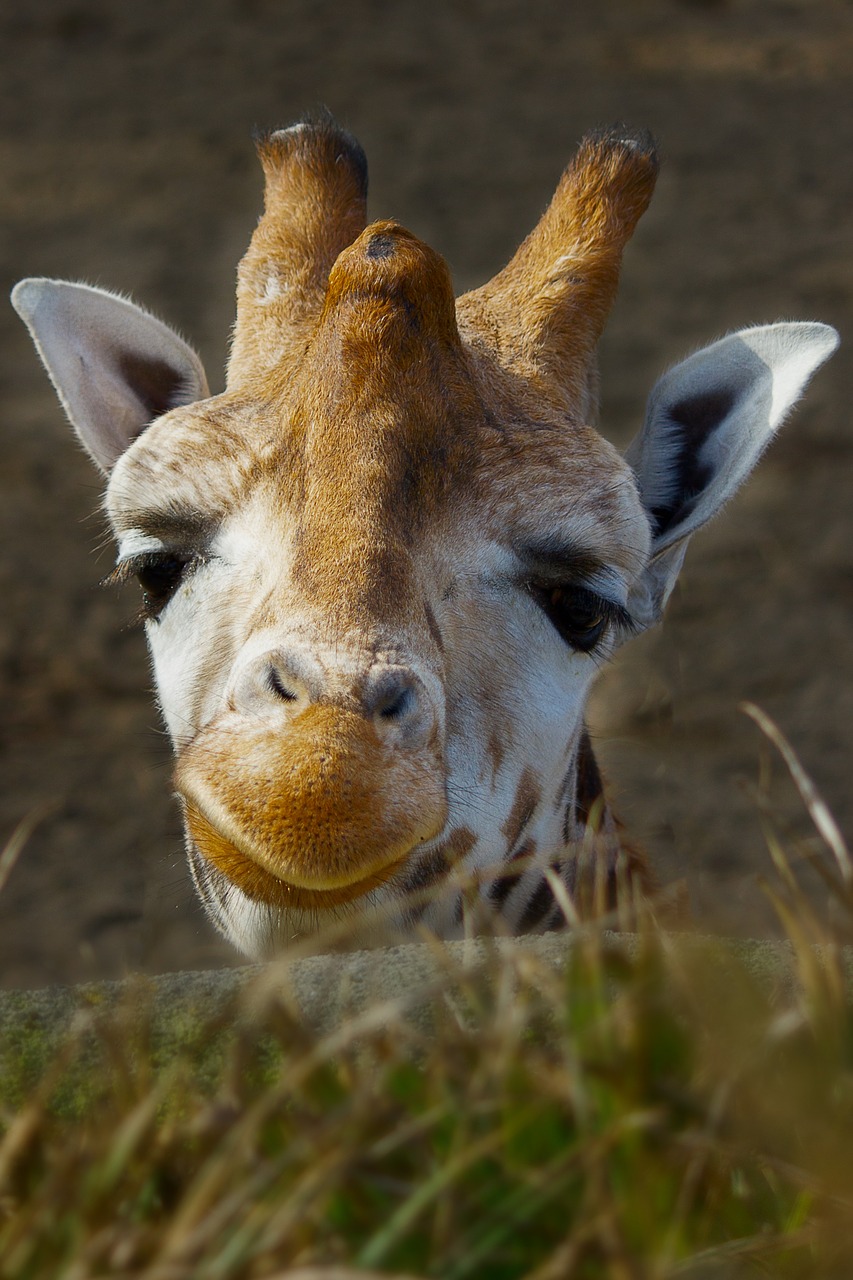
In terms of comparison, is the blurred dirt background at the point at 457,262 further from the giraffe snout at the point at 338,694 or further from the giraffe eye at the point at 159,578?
the giraffe snout at the point at 338,694

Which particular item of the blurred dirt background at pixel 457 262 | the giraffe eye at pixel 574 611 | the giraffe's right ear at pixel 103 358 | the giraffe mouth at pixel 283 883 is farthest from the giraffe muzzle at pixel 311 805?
the blurred dirt background at pixel 457 262

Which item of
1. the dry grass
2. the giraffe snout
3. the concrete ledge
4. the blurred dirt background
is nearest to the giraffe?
the giraffe snout

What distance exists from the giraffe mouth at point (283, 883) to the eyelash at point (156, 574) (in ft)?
2.99

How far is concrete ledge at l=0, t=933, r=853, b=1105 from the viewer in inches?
70.4

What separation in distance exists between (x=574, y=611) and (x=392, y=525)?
0.59 meters

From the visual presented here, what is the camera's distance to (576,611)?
10.3 ft

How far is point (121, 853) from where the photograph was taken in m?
6.70

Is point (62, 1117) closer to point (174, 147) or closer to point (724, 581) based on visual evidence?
point (724, 581)

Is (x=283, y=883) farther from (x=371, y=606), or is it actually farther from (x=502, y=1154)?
(x=502, y=1154)

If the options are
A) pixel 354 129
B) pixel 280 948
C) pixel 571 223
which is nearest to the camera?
pixel 280 948

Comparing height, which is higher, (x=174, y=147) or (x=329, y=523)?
(x=329, y=523)

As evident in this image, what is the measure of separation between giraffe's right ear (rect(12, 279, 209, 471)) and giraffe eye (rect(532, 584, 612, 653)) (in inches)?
50.0

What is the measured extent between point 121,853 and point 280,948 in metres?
4.36

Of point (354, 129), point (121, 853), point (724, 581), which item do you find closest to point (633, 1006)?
point (121, 853)
